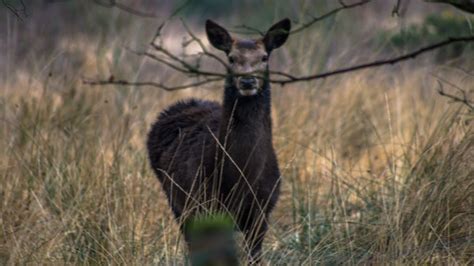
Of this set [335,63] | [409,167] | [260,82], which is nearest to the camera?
[260,82]

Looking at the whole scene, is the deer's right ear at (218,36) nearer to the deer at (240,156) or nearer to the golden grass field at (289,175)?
the deer at (240,156)

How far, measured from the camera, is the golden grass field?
5.13 metres

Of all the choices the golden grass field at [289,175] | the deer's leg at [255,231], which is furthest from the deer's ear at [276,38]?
the deer's leg at [255,231]

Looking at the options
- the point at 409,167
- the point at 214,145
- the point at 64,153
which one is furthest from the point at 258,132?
the point at 64,153

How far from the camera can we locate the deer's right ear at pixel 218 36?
5992mm

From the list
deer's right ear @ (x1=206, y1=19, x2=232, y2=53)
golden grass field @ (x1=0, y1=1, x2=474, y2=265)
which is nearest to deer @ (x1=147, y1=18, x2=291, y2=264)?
deer's right ear @ (x1=206, y1=19, x2=232, y2=53)

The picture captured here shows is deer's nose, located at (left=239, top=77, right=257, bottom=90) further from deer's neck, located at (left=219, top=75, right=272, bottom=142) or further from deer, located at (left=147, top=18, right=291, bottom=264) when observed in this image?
deer's neck, located at (left=219, top=75, right=272, bottom=142)

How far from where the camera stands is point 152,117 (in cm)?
828

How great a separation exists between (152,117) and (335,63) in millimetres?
1600

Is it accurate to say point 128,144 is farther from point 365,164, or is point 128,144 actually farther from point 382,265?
point 382,265

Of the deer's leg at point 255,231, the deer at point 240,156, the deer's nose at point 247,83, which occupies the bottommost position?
the deer's leg at point 255,231

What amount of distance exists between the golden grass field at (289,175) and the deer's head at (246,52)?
0.54 m

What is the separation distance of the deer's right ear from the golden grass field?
79cm

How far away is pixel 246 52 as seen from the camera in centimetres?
574
